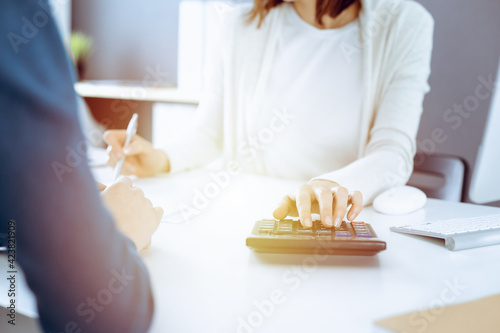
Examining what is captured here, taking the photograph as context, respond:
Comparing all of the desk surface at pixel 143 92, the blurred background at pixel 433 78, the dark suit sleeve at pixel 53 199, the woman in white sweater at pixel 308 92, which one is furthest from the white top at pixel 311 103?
the dark suit sleeve at pixel 53 199

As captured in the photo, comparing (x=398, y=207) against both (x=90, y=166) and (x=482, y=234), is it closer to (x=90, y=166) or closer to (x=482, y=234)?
(x=482, y=234)

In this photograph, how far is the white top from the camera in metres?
1.03

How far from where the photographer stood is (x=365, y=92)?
0.99 meters

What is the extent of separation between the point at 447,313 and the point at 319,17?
0.85 m

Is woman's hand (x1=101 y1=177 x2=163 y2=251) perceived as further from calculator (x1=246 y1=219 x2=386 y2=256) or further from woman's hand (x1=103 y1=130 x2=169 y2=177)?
woman's hand (x1=103 y1=130 x2=169 y2=177)

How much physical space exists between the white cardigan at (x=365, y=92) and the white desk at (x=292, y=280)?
A: 21 cm

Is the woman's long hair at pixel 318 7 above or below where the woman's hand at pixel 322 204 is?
above

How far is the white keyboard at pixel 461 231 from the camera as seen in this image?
0.53m

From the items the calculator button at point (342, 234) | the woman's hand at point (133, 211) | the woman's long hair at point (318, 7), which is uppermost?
the woman's long hair at point (318, 7)

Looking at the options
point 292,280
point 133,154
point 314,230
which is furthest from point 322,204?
point 133,154

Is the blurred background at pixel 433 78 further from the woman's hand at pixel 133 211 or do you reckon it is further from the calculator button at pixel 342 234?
the woman's hand at pixel 133 211

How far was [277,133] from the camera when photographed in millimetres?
1079

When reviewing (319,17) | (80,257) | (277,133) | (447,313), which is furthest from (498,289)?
(319,17)

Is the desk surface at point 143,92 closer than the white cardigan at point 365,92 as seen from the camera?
No
